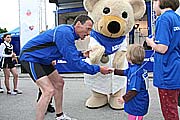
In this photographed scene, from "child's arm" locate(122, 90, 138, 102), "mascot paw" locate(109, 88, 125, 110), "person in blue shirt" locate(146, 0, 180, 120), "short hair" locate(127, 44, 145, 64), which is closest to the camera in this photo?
"person in blue shirt" locate(146, 0, 180, 120)

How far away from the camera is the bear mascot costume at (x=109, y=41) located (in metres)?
4.96

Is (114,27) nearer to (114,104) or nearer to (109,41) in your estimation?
(109,41)

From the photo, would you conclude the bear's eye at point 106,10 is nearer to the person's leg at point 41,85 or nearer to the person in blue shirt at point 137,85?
the person's leg at point 41,85

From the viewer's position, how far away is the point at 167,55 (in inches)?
116

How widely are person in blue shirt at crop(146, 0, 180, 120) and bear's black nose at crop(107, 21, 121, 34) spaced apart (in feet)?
6.19

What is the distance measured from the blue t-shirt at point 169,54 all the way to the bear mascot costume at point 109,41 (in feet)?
6.60

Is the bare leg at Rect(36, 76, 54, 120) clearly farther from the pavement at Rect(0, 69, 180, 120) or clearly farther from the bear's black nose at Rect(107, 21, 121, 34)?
the bear's black nose at Rect(107, 21, 121, 34)

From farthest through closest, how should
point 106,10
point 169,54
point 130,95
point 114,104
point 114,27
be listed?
point 114,104 < point 106,10 < point 114,27 < point 130,95 < point 169,54

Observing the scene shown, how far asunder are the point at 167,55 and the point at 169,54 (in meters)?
0.02

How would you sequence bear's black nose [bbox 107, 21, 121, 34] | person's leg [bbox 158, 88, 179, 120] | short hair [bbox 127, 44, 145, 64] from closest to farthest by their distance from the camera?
person's leg [bbox 158, 88, 179, 120] → short hair [bbox 127, 44, 145, 64] → bear's black nose [bbox 107, 21, 121, 34]

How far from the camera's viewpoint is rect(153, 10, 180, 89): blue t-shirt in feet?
9.46

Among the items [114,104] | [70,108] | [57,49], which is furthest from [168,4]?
[70,108]

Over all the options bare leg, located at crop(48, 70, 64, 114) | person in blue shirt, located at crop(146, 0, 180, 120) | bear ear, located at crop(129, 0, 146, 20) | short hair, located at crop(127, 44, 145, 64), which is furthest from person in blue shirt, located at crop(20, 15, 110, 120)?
bear ear, located at crop(129, 0, 146, 20)

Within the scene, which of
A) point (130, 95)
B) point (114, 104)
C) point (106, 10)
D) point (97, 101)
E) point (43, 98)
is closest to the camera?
point (130, 95)
